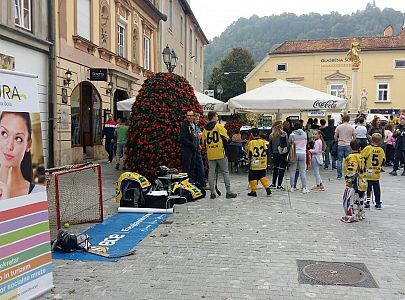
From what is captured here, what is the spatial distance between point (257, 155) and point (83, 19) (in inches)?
410

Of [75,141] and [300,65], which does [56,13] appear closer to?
[75,141]

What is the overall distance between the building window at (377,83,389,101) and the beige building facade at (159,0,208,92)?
2012 cm

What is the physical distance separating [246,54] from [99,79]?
5486cm

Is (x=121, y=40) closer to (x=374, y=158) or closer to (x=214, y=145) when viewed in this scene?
(x=214, y=145)

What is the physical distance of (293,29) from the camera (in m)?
102

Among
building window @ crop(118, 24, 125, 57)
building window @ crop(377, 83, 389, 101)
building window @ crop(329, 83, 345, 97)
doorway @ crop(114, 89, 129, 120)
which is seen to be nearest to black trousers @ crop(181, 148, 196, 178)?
doorway @ crop(114, 89, 129, 120)

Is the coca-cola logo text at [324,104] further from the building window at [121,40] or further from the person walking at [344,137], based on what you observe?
the building window at [121,40]

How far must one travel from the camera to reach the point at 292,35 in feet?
327

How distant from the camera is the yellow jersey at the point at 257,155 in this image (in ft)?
30.2

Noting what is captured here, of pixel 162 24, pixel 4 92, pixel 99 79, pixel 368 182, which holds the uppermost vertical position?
pixel 162 24

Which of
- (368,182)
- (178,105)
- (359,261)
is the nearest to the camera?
(359,261)

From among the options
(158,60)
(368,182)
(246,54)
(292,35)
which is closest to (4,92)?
(368,182)

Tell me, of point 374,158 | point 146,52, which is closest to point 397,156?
point 374,158

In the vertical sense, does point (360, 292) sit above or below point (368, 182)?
below
